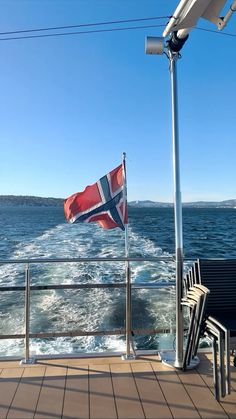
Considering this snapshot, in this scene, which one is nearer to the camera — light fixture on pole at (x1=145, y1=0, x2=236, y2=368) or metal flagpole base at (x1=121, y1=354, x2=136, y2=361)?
light fixture on pole at (x1=145, y1=0, x2=236, y2=368)

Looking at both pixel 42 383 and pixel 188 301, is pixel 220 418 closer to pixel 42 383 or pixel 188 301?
pixel 188 301

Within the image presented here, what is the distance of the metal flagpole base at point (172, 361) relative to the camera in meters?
2.97

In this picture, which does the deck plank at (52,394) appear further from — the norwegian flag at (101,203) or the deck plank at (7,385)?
the norwegian flag at (101,203)

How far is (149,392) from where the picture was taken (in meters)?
2.58

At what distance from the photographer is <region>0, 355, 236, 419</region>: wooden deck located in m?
2.33


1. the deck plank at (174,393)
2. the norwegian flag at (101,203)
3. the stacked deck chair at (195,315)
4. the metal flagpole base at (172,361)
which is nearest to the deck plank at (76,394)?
the deck plank at (174,393)

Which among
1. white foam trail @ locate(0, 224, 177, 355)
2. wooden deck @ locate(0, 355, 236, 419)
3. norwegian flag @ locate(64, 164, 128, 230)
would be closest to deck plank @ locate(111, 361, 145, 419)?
wooden deck @ locate(0, 355, 236, 419)

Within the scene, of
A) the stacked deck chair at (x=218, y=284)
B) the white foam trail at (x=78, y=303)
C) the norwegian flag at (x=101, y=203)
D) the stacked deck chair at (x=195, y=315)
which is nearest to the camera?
the stacked deck chair at (x=195, y=315)

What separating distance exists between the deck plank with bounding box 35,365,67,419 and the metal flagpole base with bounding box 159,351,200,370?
0.77m

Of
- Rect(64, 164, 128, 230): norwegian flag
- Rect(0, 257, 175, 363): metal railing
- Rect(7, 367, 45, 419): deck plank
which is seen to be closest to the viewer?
Rect(7, 367, 45, 419): deck plank

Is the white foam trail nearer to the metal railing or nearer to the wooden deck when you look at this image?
the metal railing

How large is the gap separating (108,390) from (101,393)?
0.06 m

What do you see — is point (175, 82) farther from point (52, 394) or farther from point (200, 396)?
point (52, 394)

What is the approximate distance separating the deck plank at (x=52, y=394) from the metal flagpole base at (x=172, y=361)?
769 millimetres
